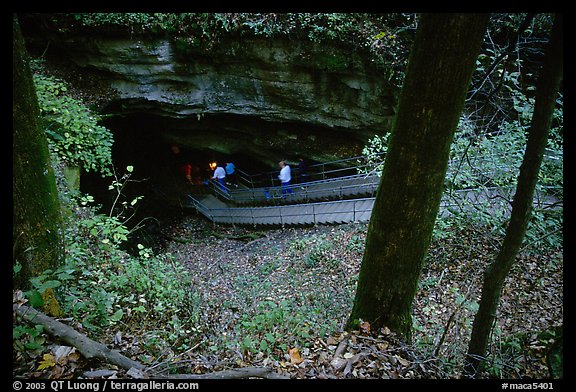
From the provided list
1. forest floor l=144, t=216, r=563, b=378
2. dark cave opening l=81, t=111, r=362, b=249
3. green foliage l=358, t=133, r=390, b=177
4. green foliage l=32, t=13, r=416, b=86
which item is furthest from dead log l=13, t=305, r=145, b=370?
green foliage l=32, t=13, r=416, b=86

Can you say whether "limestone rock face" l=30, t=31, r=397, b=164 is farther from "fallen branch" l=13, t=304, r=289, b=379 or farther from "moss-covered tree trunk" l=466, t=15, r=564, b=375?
"fallen branch" l=13, t=304, r=289, b=379

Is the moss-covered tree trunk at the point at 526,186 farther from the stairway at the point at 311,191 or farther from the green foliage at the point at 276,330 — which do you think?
the stairway at the point at 311,191

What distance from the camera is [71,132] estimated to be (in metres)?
8.82

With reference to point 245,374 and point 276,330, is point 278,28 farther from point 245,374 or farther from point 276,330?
point 245,374

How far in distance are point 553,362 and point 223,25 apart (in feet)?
37.2

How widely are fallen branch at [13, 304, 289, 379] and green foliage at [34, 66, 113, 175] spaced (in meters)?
5.91

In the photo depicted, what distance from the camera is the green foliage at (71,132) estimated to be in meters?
8.39

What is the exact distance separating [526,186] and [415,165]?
3.74 feet

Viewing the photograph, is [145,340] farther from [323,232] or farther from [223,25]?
[223,25]

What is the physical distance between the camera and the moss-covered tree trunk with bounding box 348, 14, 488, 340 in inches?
100

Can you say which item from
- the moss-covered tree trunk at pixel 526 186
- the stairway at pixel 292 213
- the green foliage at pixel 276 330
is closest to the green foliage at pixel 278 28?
the stairway at pixel 292 213

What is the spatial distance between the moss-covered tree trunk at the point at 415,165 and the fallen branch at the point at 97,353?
4.70 feet

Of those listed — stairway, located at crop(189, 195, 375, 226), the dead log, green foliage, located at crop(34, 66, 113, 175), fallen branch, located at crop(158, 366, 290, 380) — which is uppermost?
green foliage, located at crop(34, 66, 113, 175)
